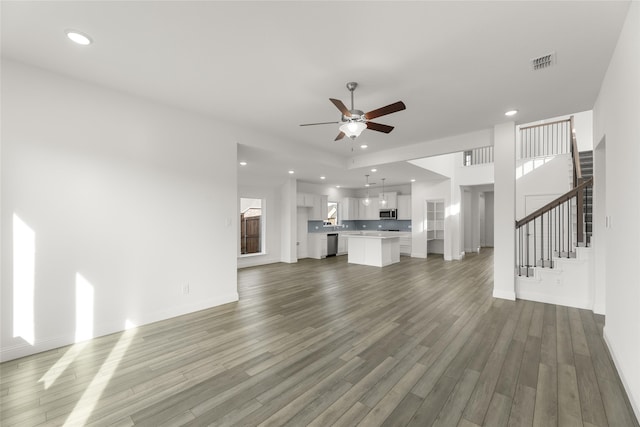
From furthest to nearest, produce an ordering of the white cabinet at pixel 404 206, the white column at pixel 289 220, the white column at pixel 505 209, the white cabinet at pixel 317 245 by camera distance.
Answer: the white cabinet at pixel 404 206
the white cabinet at pixel 317 245
the white column at pixel 289 220
the white column at pixel 505 209

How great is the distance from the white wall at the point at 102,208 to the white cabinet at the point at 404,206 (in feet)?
25.2

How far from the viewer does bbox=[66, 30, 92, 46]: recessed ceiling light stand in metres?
2.30

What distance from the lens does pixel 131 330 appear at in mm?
3295

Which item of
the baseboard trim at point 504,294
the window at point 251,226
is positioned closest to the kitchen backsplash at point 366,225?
the window at point 251,226

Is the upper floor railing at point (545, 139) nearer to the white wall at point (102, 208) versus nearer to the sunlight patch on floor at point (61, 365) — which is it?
the white wall at point (102, 208)

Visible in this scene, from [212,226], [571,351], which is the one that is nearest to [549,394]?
[571,351]

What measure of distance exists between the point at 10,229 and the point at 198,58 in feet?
8.15

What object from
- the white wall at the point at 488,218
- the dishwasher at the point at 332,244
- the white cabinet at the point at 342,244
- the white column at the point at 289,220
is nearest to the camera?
the white column at the point at 289,220

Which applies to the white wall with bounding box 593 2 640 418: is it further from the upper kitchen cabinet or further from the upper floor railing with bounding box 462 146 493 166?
the upper kitchen cabinet

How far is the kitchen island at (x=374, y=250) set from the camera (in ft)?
24.6

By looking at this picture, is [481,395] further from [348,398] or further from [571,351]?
[571,351]

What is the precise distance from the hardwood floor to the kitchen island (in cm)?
345

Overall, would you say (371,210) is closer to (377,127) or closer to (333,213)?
(333,213)

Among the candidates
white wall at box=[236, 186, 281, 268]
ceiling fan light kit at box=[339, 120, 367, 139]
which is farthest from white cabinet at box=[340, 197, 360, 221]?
ceiling fan light kit at box=[339, 120, 367, 139]
